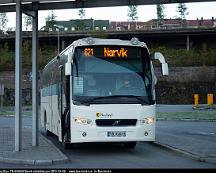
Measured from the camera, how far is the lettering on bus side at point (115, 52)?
53.0ft

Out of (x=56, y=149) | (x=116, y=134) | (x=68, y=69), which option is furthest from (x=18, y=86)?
(x=116, y=134)

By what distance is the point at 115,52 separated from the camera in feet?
53.1

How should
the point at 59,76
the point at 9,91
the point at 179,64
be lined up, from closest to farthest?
the point at 59,76
the point at 9,91
the point at 179,64

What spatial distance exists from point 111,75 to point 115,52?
2.60 ft

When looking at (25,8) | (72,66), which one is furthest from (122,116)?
(25,8)

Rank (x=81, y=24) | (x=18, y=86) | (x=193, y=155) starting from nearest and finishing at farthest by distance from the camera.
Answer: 1. (x=193, y=155)
2. (x=18, y=86)
3. (x=81, y=24)

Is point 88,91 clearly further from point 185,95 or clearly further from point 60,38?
point 60,38

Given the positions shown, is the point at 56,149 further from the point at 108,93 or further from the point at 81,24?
the point at 81,24

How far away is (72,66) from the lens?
15.8 meters

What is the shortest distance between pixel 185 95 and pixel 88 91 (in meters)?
50.4

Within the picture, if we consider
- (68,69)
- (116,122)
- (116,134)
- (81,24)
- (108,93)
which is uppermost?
(81,24)

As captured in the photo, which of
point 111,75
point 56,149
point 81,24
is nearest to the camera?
point 111,75

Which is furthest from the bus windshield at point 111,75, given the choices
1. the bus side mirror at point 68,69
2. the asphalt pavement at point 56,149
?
the asphalt pavement at point 56,149

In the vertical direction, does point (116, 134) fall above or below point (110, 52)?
below
